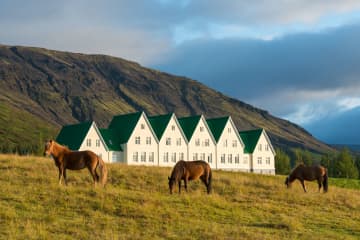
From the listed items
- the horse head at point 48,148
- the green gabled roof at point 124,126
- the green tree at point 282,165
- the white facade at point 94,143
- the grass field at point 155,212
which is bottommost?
the grass field at point 155,212

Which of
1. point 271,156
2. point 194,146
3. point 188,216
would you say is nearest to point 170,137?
point 194,146

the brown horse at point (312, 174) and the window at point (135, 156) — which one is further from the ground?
the window at point (135, 156)

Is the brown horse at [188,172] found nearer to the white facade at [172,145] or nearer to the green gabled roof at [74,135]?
the green gabled roof at [74,135]

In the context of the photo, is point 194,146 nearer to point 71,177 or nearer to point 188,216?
point 71,177

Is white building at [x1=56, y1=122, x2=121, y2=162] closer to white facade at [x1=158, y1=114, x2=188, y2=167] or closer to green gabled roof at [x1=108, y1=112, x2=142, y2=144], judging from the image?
green gabled roof at [x1=108, y1=112, x2=142, y2=144]

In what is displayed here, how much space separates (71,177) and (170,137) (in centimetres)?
5663

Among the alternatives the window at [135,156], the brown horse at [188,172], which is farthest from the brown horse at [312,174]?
the window at [135,156]

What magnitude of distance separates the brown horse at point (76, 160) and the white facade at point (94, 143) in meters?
52.7

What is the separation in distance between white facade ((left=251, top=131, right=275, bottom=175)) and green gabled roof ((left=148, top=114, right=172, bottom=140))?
20.0 metres

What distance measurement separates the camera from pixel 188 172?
26.8m

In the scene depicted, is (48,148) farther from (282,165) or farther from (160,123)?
(282,165)

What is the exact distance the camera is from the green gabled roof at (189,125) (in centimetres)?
8775

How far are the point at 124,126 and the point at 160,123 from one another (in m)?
6.45

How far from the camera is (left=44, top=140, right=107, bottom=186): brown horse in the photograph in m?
25.0
